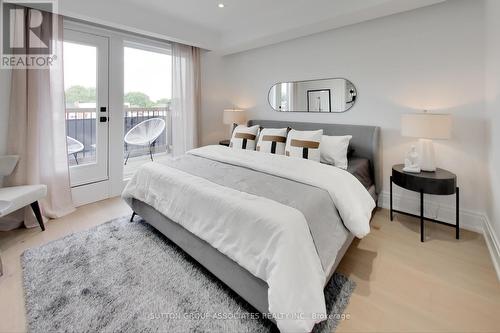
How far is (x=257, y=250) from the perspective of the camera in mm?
1408

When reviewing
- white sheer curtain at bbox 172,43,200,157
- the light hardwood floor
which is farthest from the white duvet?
white sheer curtain at bbox 172,43,200,157

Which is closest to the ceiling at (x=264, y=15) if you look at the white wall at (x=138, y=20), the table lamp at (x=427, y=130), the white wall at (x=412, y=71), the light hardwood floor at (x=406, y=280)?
the white wall at (x=138, y=20)

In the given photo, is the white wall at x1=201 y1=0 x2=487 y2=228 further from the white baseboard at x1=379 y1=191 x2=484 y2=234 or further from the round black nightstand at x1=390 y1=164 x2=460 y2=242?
the round black nightstand at x1=390 y1=164 x2=460 y2=242

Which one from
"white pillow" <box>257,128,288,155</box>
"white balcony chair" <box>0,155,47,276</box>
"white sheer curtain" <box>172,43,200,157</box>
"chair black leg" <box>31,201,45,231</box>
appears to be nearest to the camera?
"white balcony chair" <box>0,155,47,276</box>

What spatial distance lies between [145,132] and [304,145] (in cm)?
281

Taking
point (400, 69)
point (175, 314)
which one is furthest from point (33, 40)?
point (400, 69)

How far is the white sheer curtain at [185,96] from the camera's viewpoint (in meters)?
4.01

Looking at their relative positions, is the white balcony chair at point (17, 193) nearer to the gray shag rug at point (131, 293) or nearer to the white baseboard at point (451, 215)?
the gray shag rug at point (131, 293)

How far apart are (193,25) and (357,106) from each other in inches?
106

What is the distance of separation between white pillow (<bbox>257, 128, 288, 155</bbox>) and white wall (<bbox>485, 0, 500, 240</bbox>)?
1.88 meters

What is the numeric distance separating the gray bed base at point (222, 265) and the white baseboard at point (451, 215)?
1.29 meters

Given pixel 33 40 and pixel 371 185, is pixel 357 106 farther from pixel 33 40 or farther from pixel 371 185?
pixel 33 40

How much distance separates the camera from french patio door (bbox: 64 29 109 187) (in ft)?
10.0

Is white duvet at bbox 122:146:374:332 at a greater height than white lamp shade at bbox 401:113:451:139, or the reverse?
white lamp shade at bbox 401:113:451:139
